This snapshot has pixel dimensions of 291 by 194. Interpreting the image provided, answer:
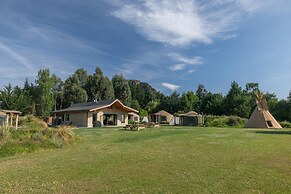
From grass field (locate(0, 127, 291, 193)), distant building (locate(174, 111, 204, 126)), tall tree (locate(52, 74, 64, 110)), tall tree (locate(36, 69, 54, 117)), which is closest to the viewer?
grass field (locate(0, 127, 291, 193))

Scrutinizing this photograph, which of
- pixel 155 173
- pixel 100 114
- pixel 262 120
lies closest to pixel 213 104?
pixel 262 120

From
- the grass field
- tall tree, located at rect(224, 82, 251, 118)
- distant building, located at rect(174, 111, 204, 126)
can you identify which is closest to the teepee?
distant building, located at rect(174, 111, 204, 126)

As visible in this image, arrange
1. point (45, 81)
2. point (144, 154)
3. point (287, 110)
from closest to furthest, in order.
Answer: point (144, 154) → point (287, 110) → point (45, 81)

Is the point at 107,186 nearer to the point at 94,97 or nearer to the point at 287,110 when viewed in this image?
the point at 287,110

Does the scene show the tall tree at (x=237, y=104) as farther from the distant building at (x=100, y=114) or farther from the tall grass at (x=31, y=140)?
the tall grass at (x=31, y=140)

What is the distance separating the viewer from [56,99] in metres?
66.9

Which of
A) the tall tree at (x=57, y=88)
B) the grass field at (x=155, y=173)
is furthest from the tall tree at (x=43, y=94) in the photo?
the grass field at (x=155, y=173)

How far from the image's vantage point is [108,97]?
64375 mm

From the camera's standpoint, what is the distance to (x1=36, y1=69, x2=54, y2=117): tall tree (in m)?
54.0

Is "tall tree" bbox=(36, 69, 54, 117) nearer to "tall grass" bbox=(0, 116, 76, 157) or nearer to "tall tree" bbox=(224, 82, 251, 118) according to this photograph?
"tall tree" bbox=(224, 82, 251, 118)

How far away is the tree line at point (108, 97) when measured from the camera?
48.7 meters

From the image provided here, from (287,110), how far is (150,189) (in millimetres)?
48013

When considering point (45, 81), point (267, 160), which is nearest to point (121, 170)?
point (267, 160)

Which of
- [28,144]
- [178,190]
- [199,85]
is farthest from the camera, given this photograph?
[199,85]
